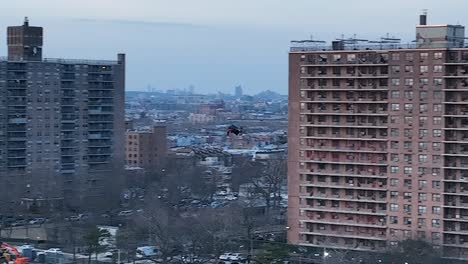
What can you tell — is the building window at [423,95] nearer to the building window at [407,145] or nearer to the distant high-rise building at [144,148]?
the building window at [407,145]

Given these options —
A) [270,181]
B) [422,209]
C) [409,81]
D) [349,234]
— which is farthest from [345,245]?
[270,181]

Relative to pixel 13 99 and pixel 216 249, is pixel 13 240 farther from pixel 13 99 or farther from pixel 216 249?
pixel 13 99

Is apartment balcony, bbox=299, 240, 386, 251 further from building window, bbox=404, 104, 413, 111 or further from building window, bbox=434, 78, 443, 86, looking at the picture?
building window, bbox=434, 78, 443, 86

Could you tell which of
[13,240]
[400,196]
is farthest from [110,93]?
[400,196]

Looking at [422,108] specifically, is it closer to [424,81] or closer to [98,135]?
[424,81]

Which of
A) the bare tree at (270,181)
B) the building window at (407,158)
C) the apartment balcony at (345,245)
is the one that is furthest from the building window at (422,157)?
the bare tree at (270,181)
